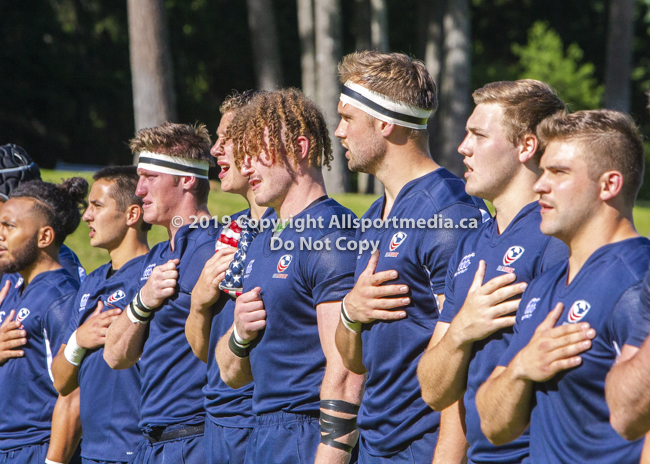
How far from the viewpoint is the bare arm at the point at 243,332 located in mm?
3797

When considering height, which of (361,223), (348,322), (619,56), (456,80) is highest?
(361,223)

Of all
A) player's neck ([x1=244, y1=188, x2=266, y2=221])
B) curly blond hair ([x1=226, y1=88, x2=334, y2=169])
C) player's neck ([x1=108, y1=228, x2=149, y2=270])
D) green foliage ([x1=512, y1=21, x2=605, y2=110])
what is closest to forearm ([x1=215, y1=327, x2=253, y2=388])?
player's neck ([x1=244, y1=188, x2=266, y2=221])

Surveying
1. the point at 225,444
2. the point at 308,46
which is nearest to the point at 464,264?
the point at 225,444

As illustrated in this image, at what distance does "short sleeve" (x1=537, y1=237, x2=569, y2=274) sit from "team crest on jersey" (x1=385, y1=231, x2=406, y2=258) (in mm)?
726

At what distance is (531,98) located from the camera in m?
3.25

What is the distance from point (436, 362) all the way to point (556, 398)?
2.20 feet

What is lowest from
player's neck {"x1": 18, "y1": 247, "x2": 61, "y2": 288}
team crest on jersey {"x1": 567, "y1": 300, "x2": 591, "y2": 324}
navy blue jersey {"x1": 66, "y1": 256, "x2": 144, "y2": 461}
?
navy blue jersey {"x1": 66, "y1": 256, "x2": 144, "y2": 461}

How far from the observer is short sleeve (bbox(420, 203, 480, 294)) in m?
3.37

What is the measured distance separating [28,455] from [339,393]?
9.91 ft

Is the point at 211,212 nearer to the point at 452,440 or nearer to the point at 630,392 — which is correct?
the point at 452,440

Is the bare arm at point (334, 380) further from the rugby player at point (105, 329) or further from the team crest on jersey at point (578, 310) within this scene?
the rugby player at point (105, 329)

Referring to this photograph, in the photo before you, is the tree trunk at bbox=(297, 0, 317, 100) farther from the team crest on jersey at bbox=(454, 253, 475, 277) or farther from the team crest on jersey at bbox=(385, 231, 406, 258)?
the team crest on jersey at bbox=(454, 253, 475, 277)

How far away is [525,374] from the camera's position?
8.33ft

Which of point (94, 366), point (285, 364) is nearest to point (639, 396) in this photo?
point (285, 364)
